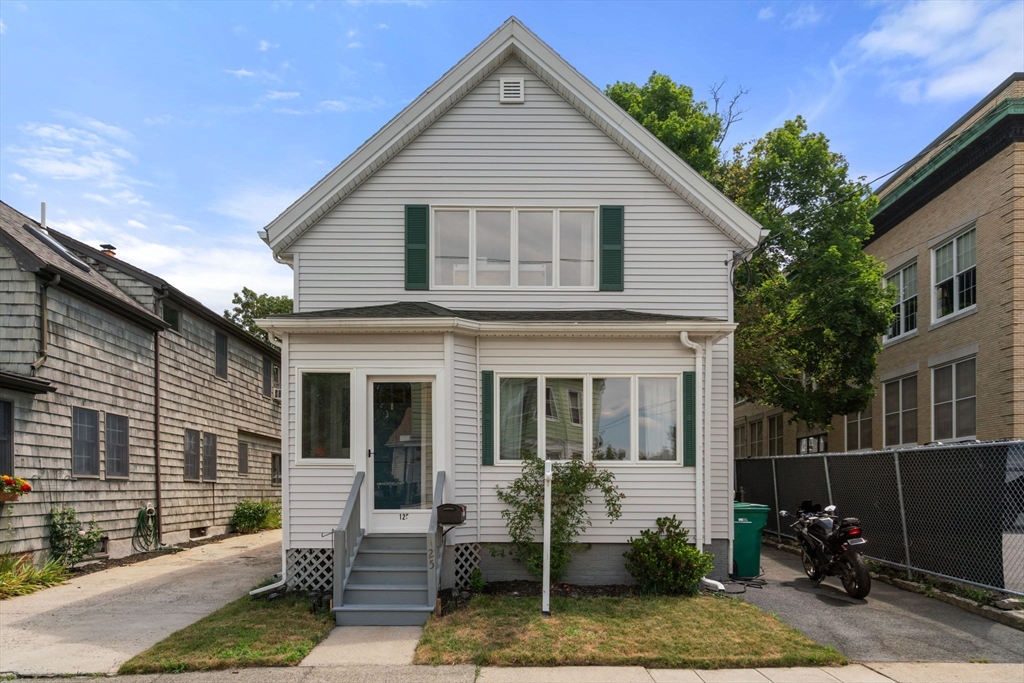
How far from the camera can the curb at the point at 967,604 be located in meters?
8.52

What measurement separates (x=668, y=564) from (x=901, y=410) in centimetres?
1421

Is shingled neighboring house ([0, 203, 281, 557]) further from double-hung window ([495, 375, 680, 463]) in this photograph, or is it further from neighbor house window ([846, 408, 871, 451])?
neighbor house window ([846, 408, 871, 451])

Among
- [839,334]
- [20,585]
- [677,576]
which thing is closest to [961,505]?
[677,576]

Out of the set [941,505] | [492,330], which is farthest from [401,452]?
[941,505]

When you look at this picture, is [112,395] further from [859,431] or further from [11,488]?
[859,431]

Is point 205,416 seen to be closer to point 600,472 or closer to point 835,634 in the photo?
point 600,472

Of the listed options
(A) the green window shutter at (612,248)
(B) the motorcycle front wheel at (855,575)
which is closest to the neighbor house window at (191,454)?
(A) the green window shutter at (612,248)

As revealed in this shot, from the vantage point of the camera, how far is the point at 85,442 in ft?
45.1

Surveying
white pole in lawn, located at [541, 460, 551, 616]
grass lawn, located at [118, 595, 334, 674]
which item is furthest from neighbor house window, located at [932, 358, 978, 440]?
grass lawn, located at [118, 595, 334, 674]

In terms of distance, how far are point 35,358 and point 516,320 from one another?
7551mm

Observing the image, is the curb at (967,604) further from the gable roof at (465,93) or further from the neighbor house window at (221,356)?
the neighbor house window at (221,356)

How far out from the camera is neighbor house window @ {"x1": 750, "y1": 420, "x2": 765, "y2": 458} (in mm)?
32906

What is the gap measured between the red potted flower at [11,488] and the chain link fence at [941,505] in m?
12.3

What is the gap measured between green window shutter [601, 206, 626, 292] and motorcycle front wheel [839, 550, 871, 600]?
15.4ft
